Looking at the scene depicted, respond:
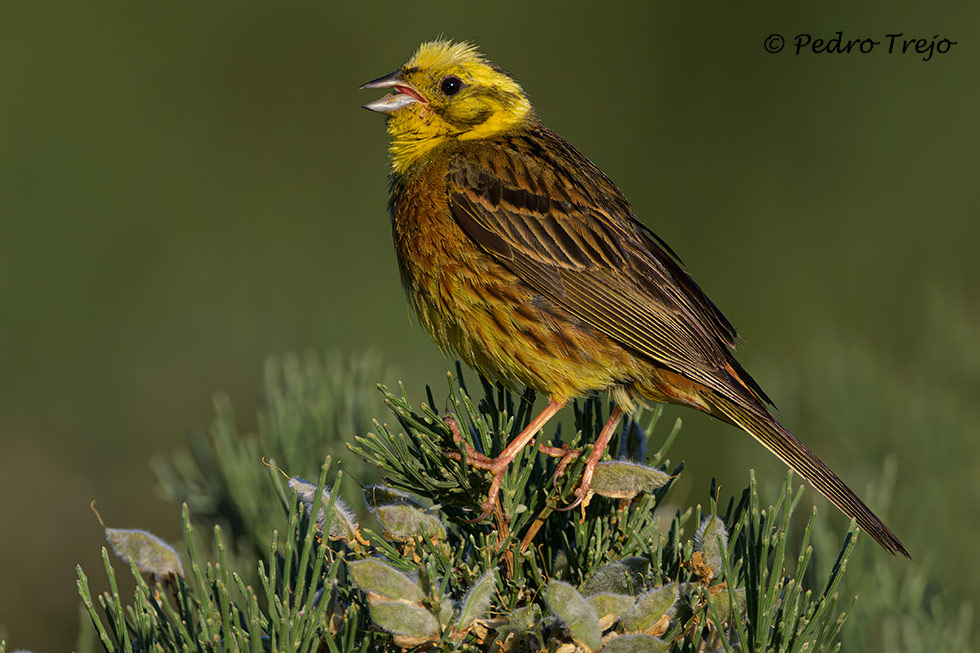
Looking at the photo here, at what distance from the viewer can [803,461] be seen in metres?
2.43

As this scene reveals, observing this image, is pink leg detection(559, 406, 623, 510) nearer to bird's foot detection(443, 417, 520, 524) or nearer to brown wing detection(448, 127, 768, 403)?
bird's foot detection(443, 417, 520, 524)

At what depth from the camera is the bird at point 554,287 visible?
106 inches

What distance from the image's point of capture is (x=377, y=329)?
461 cm

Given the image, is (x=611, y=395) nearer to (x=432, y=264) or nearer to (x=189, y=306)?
(x=432, y=264)

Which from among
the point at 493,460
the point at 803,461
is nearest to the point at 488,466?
the point at 493,460

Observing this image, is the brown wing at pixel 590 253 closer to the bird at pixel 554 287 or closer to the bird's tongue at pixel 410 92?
the bird at pixel 554 287

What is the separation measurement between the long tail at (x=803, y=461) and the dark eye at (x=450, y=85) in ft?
4.40

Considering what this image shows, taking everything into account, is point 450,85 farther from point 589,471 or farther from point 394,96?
point 589,471

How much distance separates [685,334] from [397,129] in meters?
1.17

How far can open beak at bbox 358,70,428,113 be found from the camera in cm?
318

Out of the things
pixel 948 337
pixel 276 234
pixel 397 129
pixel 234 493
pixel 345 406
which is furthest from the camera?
pixel 276 234

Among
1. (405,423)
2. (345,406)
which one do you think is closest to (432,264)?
(345,406)

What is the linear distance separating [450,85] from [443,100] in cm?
6

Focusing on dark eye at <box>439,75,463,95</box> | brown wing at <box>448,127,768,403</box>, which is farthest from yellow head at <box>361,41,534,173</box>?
brown wing at <box>448,127,768,403</box>
